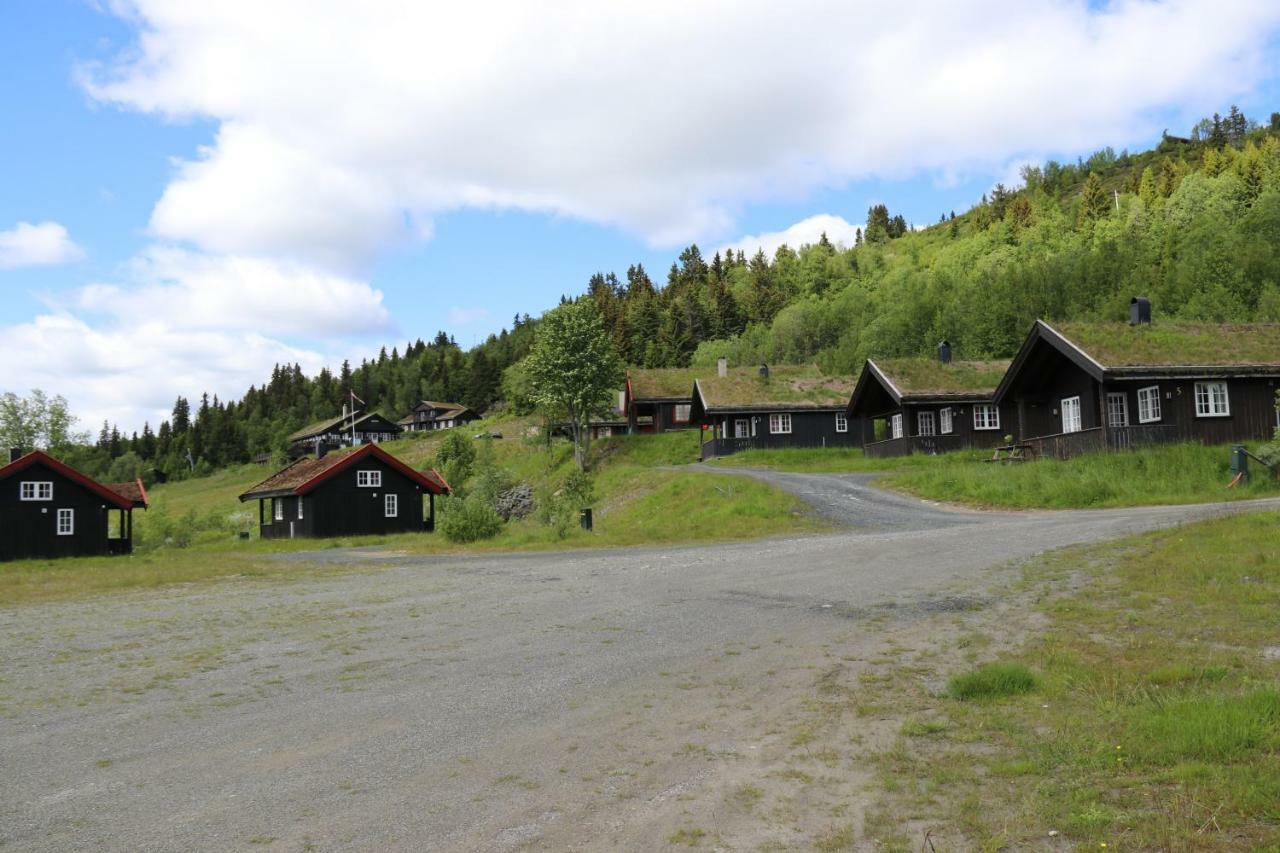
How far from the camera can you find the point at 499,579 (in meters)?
17.4

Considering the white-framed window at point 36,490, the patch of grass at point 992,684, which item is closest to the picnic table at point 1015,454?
the patch of grass at point 992,684

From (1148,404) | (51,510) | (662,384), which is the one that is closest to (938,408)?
(1148,404)

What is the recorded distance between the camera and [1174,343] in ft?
105

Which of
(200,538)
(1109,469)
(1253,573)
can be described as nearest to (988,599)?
(1253,573)

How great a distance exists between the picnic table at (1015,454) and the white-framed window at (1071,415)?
5.13 ft

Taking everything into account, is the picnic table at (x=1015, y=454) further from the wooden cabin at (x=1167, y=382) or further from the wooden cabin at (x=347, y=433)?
the wooden cabin at (x=347, y=433)

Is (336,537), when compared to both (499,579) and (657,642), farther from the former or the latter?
(657,642)

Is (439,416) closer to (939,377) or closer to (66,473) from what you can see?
(66,473)

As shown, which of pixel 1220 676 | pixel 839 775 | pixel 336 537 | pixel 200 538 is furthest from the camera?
pixel 200 538

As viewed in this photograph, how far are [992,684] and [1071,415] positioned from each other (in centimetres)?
3033

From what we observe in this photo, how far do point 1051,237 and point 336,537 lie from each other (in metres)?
115

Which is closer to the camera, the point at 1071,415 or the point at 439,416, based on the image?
the point at 1071,415

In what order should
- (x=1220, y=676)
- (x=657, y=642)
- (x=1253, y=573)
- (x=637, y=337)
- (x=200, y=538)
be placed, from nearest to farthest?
(x=1220, y=676), (x=657, y=642), (x=1253, y=573), (x=200, y=538), (x=637, y=337)

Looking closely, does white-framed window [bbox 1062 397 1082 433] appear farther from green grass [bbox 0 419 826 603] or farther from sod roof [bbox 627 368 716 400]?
sod roof [bbox 627 368 716 400]
